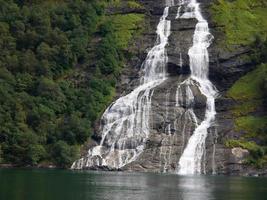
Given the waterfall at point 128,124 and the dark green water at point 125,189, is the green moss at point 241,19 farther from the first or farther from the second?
the dark green water at point 125,189

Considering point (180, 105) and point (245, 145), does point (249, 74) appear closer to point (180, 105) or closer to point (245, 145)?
point (180, 105)

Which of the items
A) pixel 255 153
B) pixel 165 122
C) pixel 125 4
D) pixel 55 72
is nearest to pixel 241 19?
pixel 125 4

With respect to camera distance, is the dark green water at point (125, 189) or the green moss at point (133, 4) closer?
the dark green water at point (125, 189)

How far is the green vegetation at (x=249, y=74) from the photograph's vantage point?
350 ft

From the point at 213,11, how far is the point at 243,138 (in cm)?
4915

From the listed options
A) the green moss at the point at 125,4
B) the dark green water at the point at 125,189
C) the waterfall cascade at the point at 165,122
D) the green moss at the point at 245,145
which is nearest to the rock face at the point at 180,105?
the waterfall cascade at the point at 165,122

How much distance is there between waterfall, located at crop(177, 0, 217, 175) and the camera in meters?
104

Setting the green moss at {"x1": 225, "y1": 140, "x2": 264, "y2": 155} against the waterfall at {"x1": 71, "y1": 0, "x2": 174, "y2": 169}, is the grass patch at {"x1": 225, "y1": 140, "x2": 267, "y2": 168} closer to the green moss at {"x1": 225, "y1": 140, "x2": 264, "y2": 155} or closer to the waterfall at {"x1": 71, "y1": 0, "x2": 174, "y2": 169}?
the green moss at {"x1": 225, "y1": 140, "x2": 264, "y2": 155}

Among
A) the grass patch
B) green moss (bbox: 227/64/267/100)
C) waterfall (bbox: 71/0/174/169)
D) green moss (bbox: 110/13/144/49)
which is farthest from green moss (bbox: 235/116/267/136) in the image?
green moss (bbox: 110/13/144/49)

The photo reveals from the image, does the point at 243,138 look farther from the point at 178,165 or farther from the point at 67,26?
the point at 67,26

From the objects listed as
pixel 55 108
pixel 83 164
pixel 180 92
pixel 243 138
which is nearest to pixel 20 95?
pixel 55 108

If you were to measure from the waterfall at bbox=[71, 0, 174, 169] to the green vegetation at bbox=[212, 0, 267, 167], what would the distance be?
567 inches

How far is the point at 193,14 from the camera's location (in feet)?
483

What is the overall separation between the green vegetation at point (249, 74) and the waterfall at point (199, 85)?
388 centimetres
